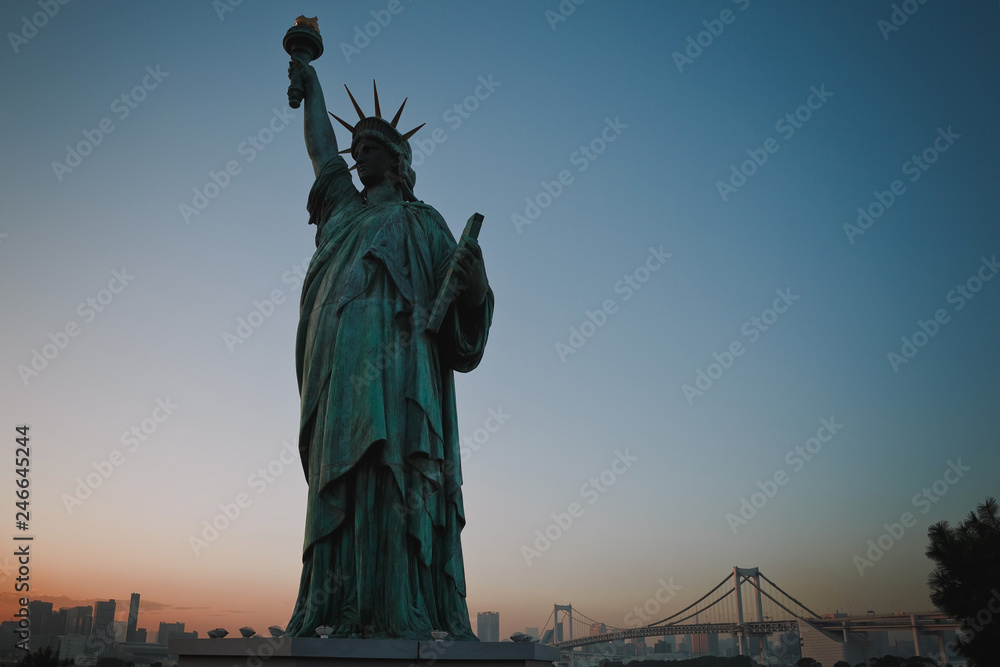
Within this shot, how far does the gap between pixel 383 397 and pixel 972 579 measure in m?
14.8

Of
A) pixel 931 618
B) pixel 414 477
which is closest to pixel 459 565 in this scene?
pixel 414 477

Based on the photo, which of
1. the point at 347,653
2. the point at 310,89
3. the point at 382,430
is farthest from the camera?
the point at 310,89

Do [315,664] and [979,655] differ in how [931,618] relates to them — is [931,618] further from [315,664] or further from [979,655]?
[315,664]

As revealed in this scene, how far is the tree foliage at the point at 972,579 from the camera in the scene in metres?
15.4

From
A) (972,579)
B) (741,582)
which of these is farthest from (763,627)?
(972,579)

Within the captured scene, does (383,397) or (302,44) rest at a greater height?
(302,44)

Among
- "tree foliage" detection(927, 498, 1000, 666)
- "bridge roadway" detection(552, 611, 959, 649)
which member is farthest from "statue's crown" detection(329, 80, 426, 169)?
"bridge roadway" detection(552, 611, 959, 649)

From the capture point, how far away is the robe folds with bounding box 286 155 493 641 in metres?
6.87

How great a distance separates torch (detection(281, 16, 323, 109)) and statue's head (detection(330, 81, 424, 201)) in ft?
2.57

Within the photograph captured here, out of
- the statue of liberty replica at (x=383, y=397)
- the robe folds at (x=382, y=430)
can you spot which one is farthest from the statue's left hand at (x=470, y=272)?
the robe folds at (x=382, y=430)

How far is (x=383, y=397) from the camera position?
24.1 ft

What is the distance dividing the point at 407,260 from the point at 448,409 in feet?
5.51

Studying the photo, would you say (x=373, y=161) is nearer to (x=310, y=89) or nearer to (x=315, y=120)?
(x=315, y=120)

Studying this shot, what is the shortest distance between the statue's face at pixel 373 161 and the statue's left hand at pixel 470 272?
180cm
